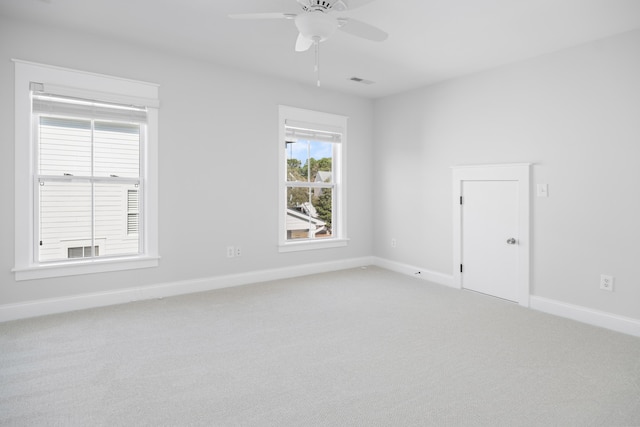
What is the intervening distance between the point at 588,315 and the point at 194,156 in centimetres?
428

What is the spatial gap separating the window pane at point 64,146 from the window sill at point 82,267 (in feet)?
2.86

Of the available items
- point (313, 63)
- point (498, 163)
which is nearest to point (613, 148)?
point (498, 163)

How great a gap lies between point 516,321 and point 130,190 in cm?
405

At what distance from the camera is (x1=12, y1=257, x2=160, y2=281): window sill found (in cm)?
332

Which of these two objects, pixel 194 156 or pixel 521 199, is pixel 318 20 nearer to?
pixel 194 156

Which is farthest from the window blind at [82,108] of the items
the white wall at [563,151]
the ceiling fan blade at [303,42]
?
the white wall at [563,151]

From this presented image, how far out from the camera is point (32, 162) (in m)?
3.34

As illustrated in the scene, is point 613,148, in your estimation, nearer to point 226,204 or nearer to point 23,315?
point 226,204

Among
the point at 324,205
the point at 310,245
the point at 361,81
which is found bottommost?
the point at 310,245

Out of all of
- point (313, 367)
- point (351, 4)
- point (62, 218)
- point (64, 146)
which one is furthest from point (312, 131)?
point (313, 367)

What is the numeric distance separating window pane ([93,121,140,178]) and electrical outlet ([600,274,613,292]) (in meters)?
4.64

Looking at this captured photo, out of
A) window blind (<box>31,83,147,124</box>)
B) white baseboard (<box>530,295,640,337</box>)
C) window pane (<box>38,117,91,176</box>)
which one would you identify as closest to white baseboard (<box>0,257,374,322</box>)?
window pane (<box>38,117,91,176</box>)

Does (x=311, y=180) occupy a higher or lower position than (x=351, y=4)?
lower

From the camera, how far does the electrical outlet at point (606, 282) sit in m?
3.31
